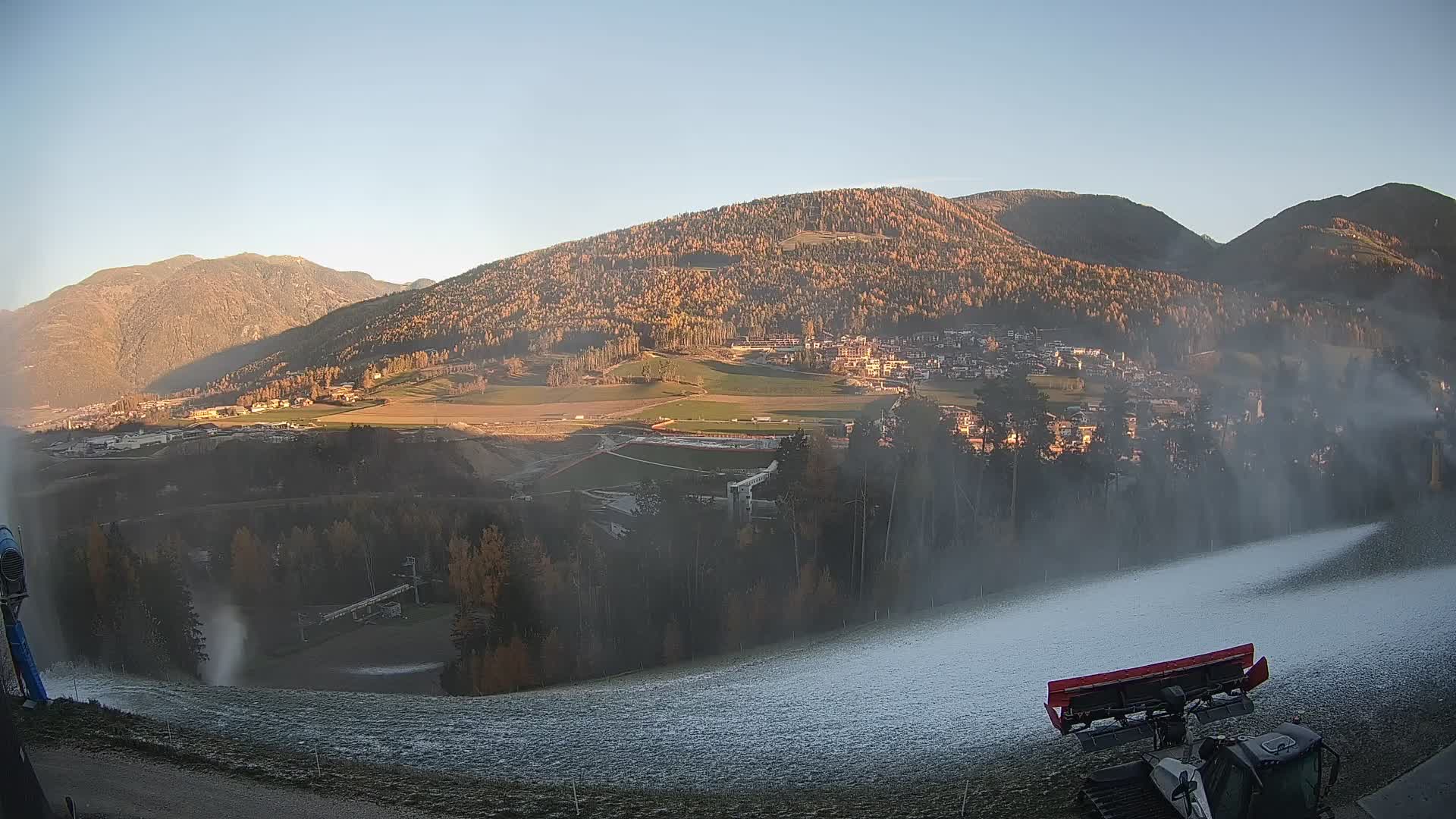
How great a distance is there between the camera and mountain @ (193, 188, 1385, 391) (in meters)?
39.8

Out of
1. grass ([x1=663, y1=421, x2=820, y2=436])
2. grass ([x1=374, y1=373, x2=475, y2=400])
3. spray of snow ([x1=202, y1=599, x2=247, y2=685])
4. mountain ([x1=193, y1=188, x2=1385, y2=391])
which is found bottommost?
spray of snow ([x1=202, y1=599, x2=247, y2=685])

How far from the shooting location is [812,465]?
28.7 metres

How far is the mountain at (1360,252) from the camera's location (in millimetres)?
47156

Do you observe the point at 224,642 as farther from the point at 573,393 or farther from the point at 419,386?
the point at 573,393

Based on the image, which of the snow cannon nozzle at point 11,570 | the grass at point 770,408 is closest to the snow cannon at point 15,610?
the snow cannon nozzle at point 11,570

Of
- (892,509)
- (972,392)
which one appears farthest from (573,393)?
(972,392)

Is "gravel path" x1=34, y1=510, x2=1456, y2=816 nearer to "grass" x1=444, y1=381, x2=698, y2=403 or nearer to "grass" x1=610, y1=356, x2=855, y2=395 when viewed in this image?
"grass" x1=610, y1=356, x2=855, y2=395

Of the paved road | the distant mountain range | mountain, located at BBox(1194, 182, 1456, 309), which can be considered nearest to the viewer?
the paved road

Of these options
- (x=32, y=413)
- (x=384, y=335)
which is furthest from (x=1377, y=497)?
(x=32, y=413)

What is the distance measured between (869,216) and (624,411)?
2686 cm

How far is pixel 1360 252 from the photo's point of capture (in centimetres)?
5019

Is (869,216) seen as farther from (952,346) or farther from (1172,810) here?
(1172,810)

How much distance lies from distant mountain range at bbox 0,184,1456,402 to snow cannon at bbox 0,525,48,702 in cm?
2103

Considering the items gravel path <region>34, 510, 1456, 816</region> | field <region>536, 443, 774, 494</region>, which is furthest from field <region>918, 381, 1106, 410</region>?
gravel path <region>34, 510, 1456, 816</region>
